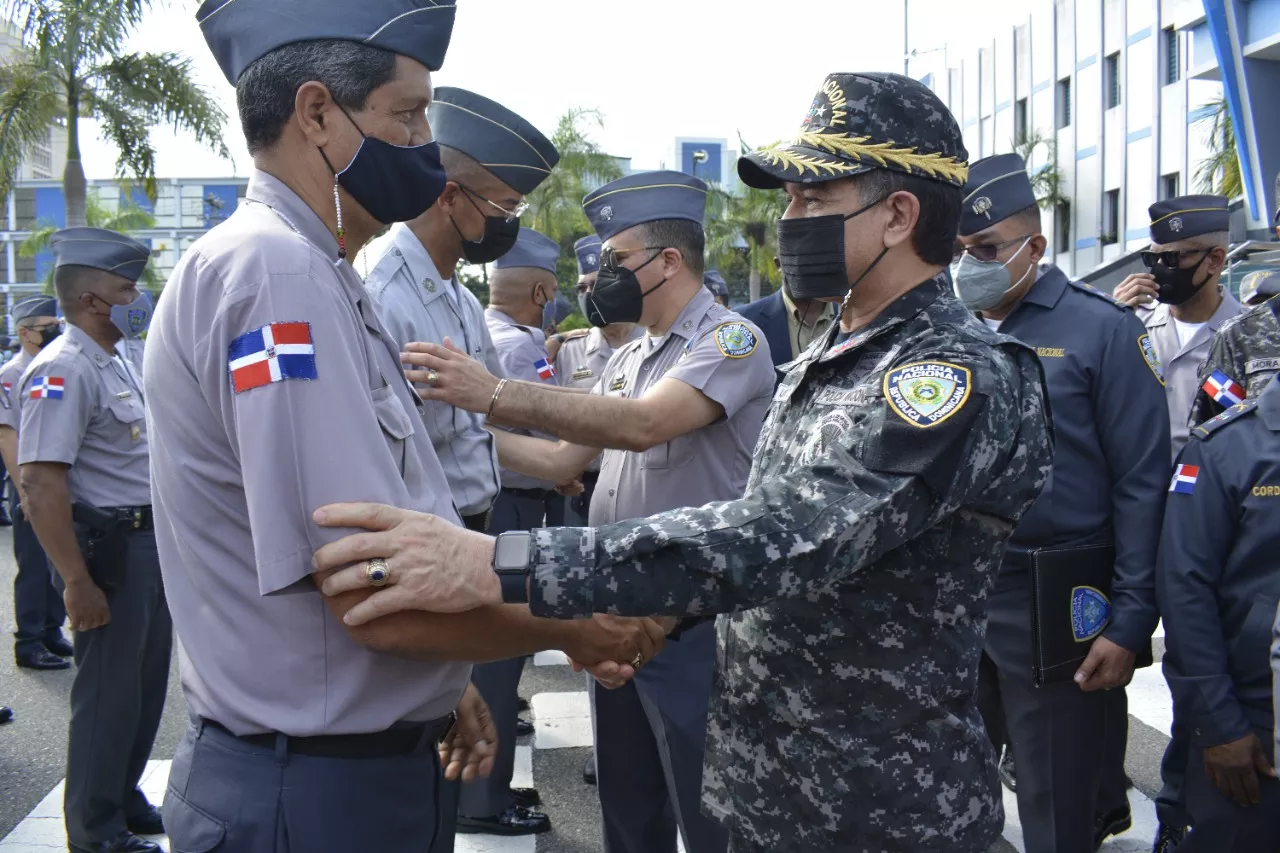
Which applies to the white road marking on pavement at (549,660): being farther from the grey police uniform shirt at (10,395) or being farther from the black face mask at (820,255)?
the black face mask at (820,255)

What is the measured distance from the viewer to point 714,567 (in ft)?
5.31

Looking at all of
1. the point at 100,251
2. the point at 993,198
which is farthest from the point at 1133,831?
the point at 100,251

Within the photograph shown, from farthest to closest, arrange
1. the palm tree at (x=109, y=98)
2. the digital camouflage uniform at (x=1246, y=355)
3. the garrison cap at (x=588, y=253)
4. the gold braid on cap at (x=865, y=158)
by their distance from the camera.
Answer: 1. the palm tree at (x=109, y=98)
2. the garrison cap at (x=588, y=253)
3. the digital camouflage uniform at (x=1246, y=355)
4. the gold braid on cap at (x=865, y=158)

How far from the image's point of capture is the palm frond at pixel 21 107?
611 inches

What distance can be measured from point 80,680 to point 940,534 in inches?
134

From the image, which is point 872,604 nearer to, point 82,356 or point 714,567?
point 714,567

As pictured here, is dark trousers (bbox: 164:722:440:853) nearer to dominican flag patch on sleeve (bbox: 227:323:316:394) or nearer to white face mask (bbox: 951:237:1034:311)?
dominican flag patch on sleeve (bbox: 227:323:316:394)

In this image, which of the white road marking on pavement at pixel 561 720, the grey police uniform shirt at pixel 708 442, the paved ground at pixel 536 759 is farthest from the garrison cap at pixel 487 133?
the white road marking on pavement at pixel 561 720

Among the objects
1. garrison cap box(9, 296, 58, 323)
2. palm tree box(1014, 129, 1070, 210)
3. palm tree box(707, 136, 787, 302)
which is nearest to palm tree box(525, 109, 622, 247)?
palm tree box(707, 136, 787, 302)

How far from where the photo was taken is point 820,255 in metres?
2.12

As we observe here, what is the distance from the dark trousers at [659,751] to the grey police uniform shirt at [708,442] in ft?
1.46

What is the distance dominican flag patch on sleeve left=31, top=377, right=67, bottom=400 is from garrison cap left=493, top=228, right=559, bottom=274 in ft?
8.01

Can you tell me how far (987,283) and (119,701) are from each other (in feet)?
11.4

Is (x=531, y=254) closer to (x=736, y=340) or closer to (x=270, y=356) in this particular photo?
(x=736, y=340)
